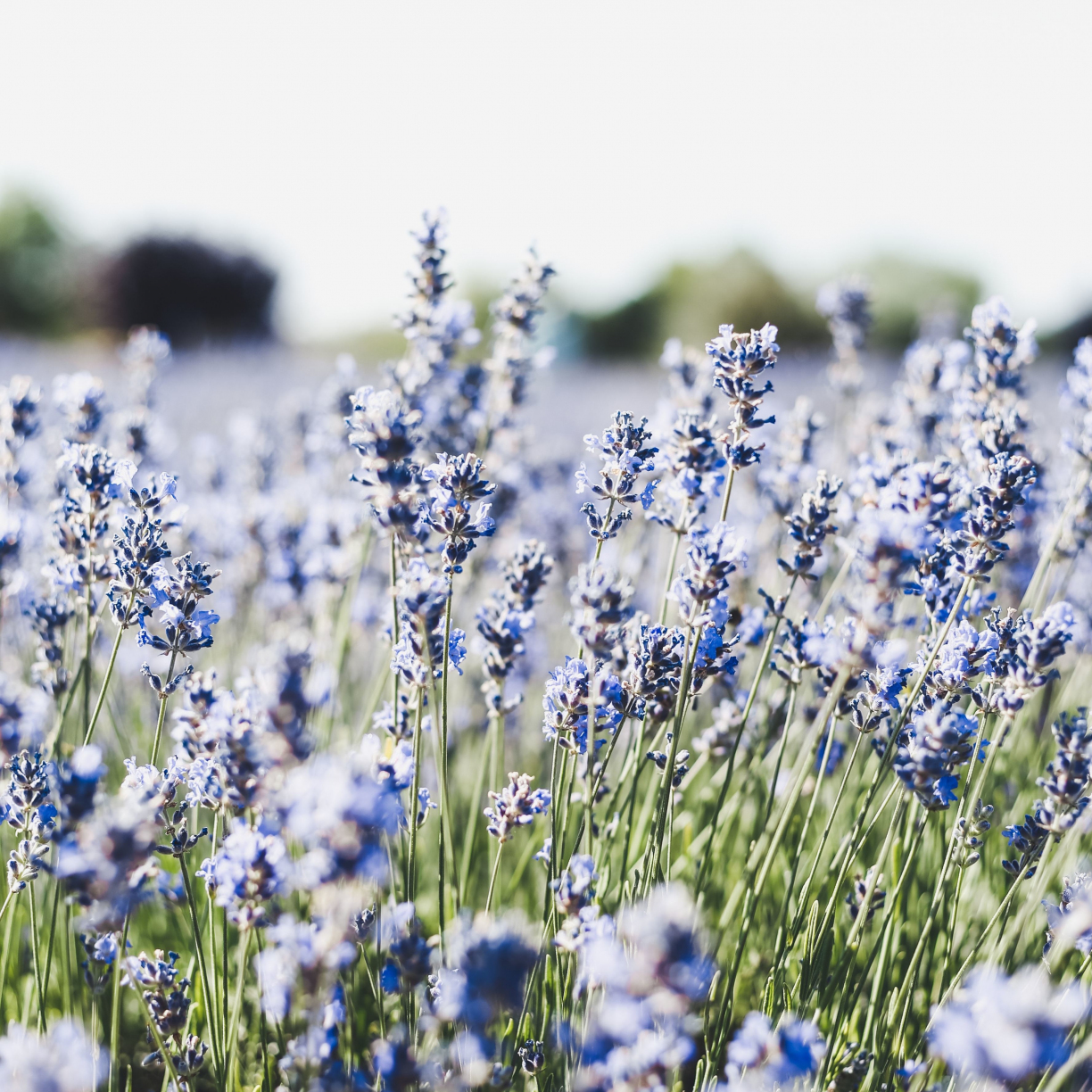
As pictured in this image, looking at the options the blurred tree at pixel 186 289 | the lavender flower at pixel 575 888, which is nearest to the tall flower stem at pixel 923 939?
the lavender flower at pixel 575 888

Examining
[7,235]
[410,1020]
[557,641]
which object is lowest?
[410,1020]

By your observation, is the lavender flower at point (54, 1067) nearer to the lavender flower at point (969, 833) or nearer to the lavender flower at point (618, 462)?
the lavender flower at point (618, 462)

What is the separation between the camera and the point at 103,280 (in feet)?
74.2

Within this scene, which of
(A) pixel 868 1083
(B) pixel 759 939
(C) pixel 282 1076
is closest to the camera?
(A) pixel 868 1083

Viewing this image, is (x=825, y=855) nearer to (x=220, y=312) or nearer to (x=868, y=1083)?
(x=868, y=1083)

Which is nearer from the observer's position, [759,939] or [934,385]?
[759,939]

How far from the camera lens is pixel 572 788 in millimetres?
2207

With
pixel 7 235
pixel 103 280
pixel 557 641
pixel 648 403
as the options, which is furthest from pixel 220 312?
pixel 557 641

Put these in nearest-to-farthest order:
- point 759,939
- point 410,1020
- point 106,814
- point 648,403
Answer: point 106,814, point 410,1020, point 759,939, point 648,403

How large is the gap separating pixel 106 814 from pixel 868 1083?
1.55 m

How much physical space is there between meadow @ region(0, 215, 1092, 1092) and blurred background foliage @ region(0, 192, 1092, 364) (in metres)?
17.1

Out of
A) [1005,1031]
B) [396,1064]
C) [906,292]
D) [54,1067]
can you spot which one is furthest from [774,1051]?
[906,292]

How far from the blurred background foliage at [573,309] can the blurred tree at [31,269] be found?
0.57ft

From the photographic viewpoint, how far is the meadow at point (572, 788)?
1070 millimetres
